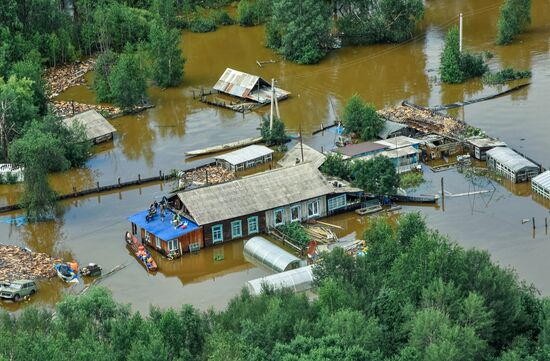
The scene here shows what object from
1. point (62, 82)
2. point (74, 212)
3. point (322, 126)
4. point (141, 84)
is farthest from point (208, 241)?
point (62, 82)

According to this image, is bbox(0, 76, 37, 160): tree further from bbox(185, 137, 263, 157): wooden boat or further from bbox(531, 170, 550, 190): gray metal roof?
bbox(531, 170, 550, 190): gray metal roof

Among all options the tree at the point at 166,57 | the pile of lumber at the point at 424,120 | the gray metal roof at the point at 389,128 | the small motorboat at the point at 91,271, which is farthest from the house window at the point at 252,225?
the tree at the point at 166,57

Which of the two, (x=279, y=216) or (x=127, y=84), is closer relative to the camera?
(x=279, y=216)

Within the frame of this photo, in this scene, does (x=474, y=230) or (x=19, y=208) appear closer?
(x=474, y=230)

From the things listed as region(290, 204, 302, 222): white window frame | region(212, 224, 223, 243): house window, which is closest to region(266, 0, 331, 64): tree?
region(290, 204, 302, 222): white window frame

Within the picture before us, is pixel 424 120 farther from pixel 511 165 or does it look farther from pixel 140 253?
pixel 140 253

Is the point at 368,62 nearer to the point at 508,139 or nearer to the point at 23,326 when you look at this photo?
the point at 508,139

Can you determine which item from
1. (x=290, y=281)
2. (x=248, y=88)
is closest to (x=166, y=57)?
(x=248, y=88)
